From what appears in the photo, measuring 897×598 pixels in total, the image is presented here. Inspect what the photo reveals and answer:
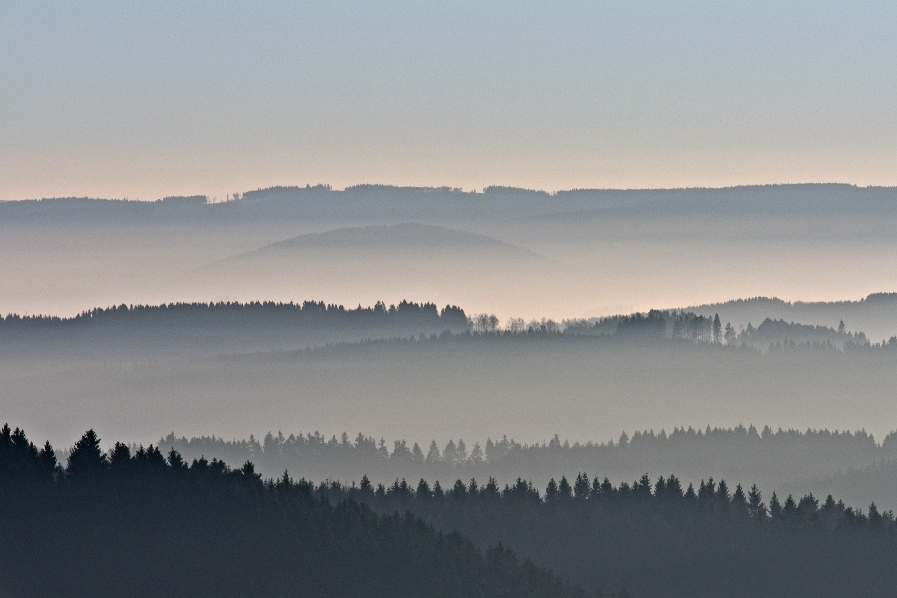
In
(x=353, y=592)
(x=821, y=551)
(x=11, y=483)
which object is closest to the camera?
(x=11, y=483)

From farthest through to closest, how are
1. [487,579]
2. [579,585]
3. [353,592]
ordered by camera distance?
[579,585] < [487,579] < [353,592]

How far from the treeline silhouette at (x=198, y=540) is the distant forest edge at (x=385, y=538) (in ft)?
0.39

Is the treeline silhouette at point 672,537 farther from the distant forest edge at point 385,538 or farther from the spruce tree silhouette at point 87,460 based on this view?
the spruce tree silhouette at point 87,460

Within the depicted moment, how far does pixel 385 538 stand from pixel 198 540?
14258 millimetres

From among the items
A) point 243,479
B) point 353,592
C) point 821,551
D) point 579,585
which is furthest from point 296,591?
point 821,551

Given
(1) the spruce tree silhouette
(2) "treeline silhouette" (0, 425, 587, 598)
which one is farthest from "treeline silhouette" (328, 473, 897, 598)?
(1) the spruce tree silhouette

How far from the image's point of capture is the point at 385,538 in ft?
300

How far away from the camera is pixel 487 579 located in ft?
301

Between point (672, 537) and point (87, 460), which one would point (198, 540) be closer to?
point (87, 460)

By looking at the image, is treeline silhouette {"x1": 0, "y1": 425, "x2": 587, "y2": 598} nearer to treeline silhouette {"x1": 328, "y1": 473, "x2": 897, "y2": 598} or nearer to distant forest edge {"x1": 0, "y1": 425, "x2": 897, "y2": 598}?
distant forest edge {"x1": 0, "y1": 425, "x2": 897, "y2": 598}

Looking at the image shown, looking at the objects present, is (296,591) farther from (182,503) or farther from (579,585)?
(579,585)

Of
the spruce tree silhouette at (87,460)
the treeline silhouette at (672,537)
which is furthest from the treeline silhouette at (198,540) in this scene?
the treeline silhouette at (672,537)

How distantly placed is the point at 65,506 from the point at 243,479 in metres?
17.3

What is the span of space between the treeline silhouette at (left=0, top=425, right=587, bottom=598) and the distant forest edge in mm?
119
